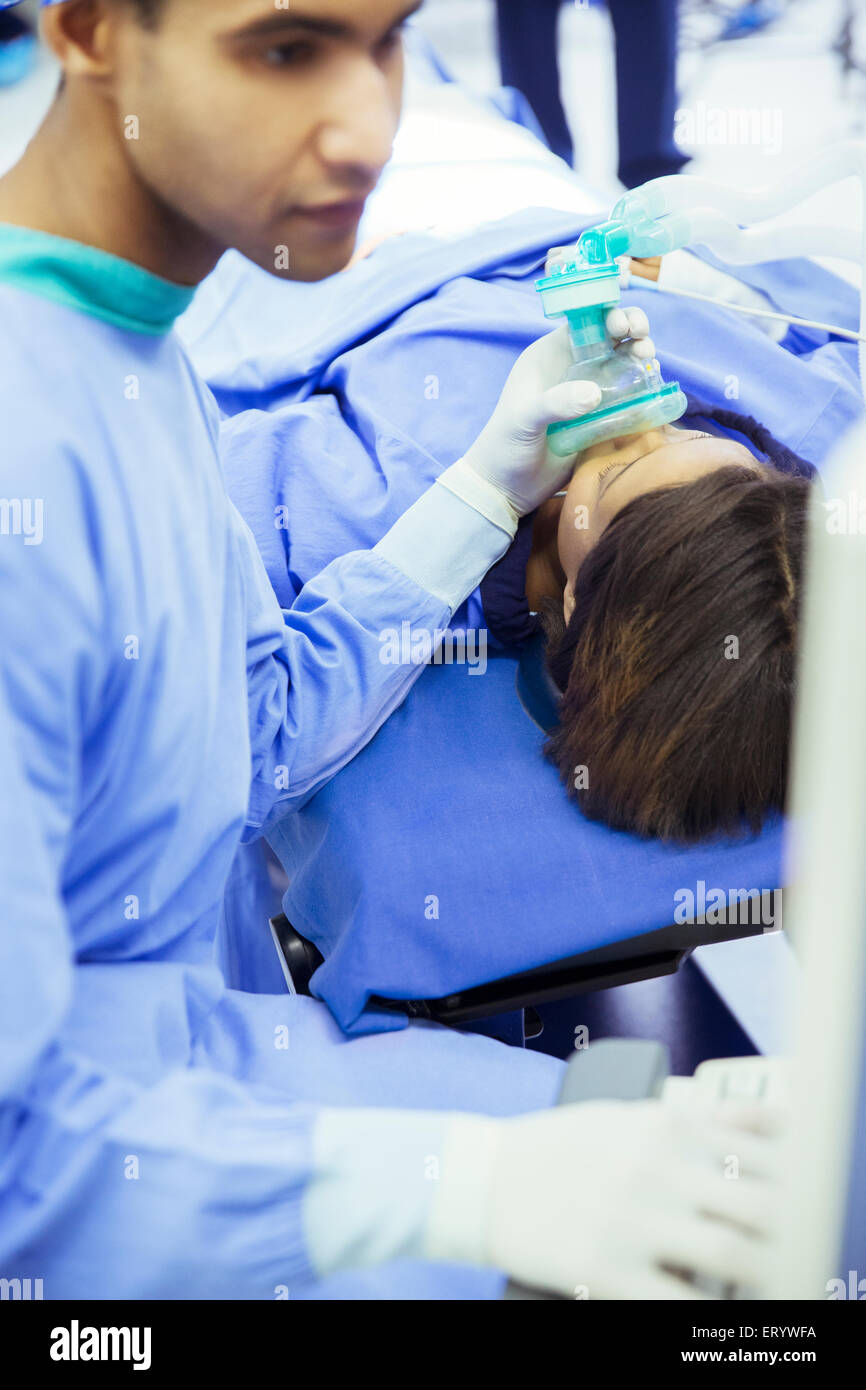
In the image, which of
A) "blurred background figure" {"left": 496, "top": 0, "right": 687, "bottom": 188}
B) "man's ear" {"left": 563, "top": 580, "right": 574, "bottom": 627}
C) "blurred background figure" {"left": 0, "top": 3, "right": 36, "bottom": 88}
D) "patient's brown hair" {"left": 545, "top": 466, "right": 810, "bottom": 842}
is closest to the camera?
Result: "blurred background figure" {"left": 0, "top": 3, "right": 36, "bottom": 88}

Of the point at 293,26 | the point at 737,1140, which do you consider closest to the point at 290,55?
the point at 293,26

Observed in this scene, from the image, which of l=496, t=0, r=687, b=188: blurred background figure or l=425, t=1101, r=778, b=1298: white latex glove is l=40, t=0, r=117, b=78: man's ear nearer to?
l=425, t=1101, r=778, b=1298: white latex glove

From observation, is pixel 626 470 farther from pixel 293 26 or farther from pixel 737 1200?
pixel 737 1200

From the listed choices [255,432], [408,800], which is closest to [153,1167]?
[408,800]

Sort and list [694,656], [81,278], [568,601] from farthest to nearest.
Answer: [568,601], [694,656], [81,278]

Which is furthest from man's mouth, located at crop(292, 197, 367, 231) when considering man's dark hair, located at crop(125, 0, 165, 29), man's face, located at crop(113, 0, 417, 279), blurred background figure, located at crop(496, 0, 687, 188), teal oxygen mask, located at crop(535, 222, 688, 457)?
blurred background figure, located at crop(496, 0, 687, 188)

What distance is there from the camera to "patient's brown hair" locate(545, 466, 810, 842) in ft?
3.38

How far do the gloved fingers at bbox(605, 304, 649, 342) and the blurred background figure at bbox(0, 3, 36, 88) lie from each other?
0.50m

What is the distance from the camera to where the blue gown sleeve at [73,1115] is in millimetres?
623

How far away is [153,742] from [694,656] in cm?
49

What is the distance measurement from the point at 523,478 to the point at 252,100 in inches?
21.4

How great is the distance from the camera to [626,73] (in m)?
2.39

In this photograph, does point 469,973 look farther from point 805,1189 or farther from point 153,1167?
point 805,1189
